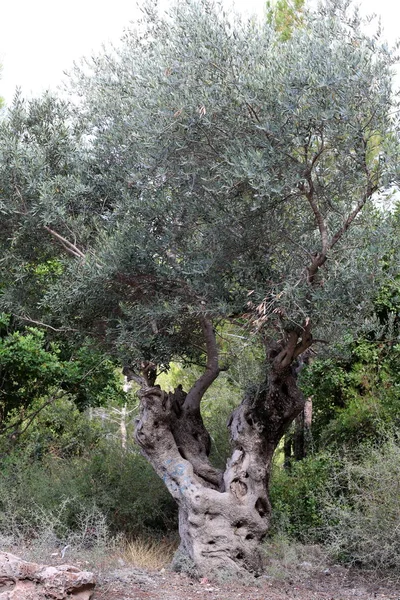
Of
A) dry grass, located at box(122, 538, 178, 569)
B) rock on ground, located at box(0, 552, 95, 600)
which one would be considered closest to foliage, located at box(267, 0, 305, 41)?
dry grass, located at box(122, 538, 178, 569)

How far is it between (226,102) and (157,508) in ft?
22.1

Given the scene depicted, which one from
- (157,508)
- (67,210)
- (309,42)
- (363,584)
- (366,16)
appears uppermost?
(366,16)

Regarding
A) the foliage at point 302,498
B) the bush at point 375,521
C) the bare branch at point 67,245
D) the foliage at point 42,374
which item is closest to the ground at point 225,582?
the bush at point 375,521

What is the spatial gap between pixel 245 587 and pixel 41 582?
2618mm

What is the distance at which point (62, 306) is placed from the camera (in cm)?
918

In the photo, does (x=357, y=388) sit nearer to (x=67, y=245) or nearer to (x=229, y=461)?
(x=229, y=461)

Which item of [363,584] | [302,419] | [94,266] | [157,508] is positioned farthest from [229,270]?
[302,419]

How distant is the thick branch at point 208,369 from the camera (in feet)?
31.6

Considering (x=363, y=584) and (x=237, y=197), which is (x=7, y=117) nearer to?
(x=237, y=197)

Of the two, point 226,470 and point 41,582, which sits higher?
point 226,470

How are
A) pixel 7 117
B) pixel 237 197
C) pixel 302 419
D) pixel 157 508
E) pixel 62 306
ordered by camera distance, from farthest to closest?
pixel 302 419, pixel 157 508, pixel 7 117, pixel 62 306, pixel 237 197

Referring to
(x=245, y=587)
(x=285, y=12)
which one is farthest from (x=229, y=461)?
(x=285, y=12)

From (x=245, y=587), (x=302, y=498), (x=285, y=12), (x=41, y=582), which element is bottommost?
(x=41, y=582)

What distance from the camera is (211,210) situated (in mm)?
8094
